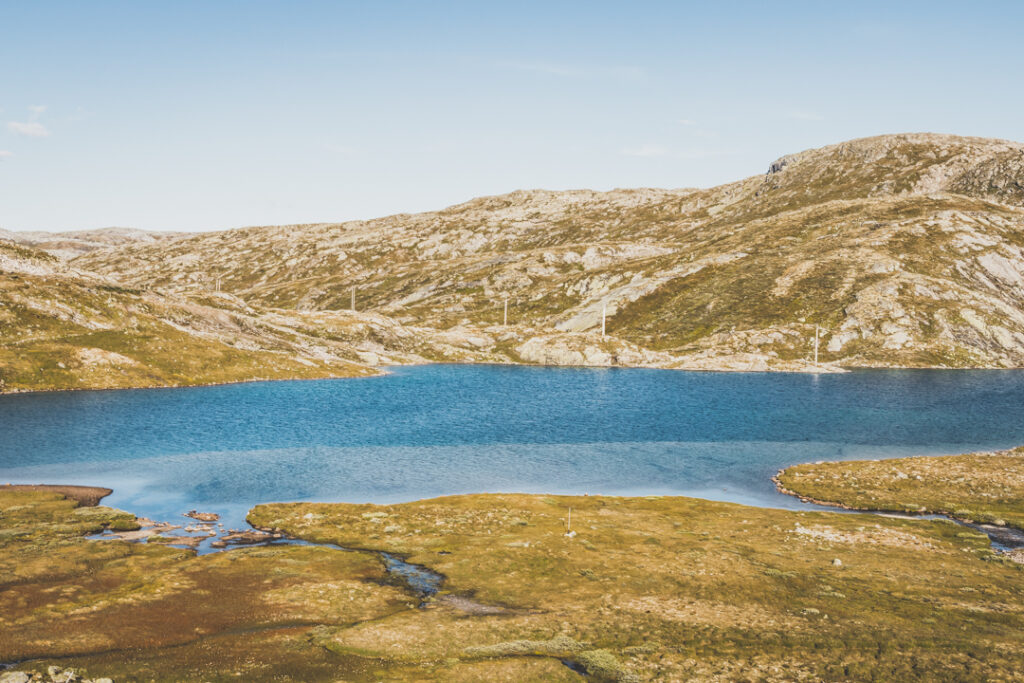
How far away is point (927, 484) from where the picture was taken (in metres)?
64.1

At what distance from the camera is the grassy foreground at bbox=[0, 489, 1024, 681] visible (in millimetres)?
28391

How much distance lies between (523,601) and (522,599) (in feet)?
1.14

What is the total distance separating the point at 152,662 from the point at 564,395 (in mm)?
111847

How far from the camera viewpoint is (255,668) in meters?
27.6

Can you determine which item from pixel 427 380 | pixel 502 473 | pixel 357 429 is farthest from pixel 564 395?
pixel 502 473

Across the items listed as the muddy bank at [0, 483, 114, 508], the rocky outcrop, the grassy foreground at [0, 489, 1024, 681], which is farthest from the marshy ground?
the muddy bank at [0, 483, 114, 508]

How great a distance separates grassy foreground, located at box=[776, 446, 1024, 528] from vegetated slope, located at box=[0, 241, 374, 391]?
367 ft

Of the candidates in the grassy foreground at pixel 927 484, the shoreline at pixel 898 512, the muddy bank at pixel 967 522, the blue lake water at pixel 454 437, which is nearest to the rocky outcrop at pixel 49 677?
the blue lake water at pixel 454 437

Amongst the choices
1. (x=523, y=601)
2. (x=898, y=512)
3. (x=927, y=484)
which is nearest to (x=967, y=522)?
(x=898, y=512)

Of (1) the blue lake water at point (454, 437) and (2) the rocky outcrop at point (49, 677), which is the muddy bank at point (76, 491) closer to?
(1) the blue lake water at point (454, 437)

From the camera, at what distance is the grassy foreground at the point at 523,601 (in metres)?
28.4

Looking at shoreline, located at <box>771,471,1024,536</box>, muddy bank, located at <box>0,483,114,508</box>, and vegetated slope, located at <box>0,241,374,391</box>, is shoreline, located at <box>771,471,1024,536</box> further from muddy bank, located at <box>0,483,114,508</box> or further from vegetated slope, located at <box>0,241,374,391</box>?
vegetated slope, located at <box>0,241,374,391</box>

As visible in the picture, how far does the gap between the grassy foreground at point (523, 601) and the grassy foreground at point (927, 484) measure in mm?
7056

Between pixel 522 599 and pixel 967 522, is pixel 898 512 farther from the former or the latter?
pixel 522 599
